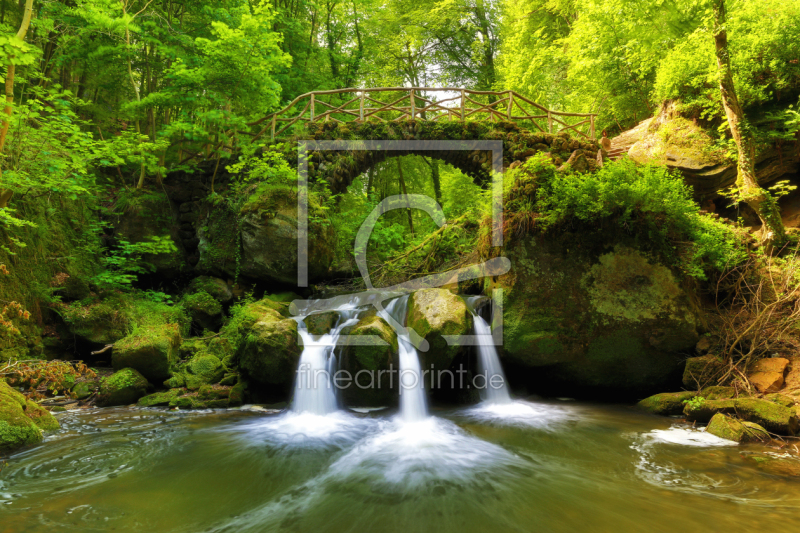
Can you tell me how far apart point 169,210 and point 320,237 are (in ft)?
14.2

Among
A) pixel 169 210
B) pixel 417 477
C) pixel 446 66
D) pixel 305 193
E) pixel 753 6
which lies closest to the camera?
pixel 417 477

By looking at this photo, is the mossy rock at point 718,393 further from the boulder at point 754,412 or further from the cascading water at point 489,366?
the cascading water at point 489,366

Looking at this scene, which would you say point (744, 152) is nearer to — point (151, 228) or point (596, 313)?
point (596, 313)

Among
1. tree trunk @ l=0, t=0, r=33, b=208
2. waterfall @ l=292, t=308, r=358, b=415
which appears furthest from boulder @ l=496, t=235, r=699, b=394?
tree trunk @ l=0, t=0, r=33, b=208

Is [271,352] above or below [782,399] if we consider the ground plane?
above

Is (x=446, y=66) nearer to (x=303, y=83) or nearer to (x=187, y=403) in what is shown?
(x=303, y=83)

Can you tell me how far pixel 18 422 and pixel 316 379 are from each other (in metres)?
A: 3.41

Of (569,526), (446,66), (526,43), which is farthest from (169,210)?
(526,43)

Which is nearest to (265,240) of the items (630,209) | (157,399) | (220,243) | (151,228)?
(220,243)

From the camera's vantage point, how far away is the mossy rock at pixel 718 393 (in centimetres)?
530

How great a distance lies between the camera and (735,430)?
441 cm

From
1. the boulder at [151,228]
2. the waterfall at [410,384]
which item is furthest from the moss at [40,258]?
the waterfall at [410,384]

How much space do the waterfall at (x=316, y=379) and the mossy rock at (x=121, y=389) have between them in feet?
8.09

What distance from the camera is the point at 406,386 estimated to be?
6.04 m
